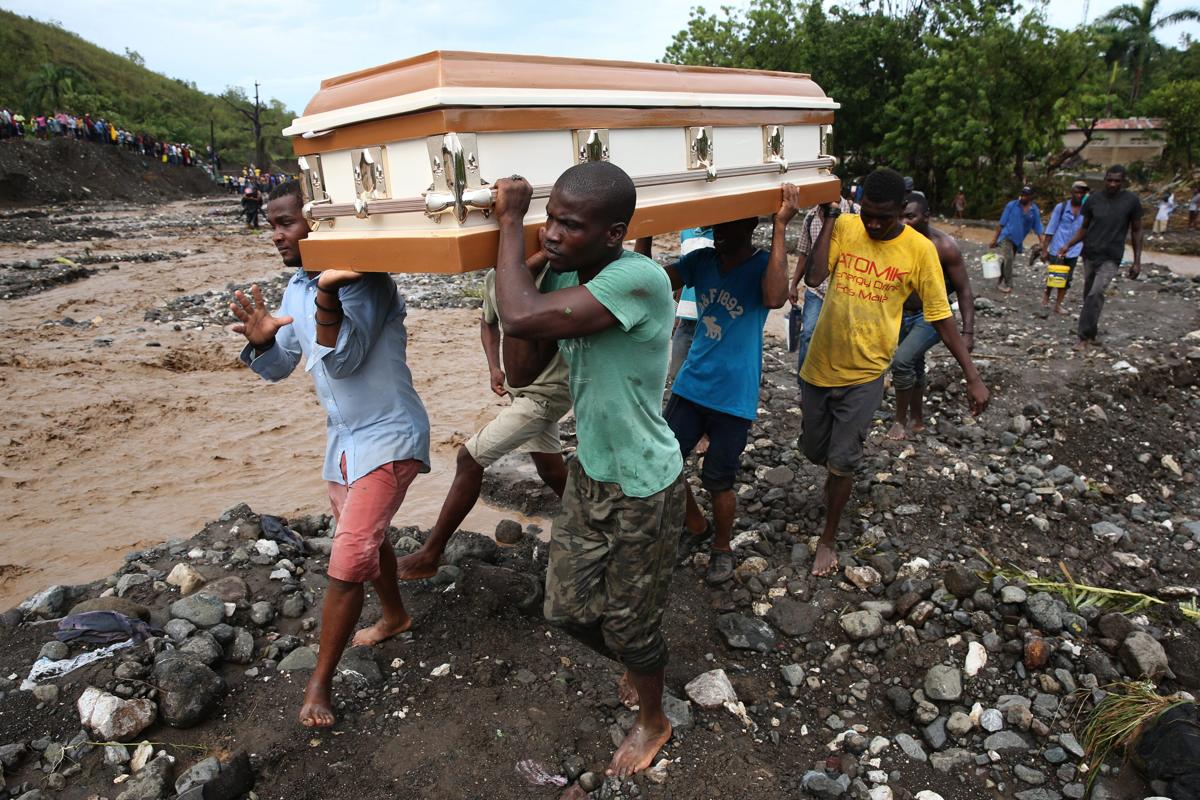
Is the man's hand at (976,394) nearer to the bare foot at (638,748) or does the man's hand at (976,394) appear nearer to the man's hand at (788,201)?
the man's hand at (788,201)

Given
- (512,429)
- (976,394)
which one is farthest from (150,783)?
(976,394)

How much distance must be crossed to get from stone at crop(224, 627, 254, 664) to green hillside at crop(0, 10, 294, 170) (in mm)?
46987

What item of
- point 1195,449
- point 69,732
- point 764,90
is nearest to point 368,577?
point 69,732

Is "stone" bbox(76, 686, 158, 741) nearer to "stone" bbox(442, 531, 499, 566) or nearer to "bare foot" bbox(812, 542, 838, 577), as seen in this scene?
"stone" bbox(442, 531, 499, 566)

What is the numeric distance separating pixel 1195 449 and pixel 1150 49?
50.0 m

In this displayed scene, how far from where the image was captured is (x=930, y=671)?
3.00 metres

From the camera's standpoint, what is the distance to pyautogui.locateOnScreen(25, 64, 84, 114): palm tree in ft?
125

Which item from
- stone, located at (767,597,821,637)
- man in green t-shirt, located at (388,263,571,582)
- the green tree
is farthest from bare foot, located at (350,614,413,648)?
the green tree

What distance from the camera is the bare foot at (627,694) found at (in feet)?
9.23

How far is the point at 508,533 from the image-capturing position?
436cm

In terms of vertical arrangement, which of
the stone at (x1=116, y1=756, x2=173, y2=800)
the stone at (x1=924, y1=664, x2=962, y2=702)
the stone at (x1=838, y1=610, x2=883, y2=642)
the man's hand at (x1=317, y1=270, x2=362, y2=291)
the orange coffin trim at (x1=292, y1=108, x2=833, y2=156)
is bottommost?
the stone at (x1=924, y1=664, x2=962, y2=702)

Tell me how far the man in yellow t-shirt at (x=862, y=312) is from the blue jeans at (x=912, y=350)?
1705 mm

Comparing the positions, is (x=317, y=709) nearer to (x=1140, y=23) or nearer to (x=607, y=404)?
(x=607, y=404)

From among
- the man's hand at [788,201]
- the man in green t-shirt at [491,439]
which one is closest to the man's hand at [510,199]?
the man in green t-shirt at [491,439]
